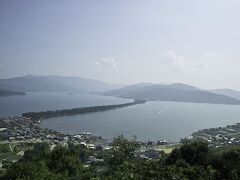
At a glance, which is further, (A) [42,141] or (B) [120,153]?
(A) [42,141]

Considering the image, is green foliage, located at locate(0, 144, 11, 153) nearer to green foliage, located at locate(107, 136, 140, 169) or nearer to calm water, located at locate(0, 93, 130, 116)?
green foliage, located at locate(107, 136, 140, 169)

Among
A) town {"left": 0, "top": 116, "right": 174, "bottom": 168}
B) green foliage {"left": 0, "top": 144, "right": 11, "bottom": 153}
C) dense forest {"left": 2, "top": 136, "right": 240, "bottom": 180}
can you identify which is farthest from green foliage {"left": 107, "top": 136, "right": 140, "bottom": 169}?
green foliage {"left": 0, "top": 144, "right": 11, "bottom": 153}

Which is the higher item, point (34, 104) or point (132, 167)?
point (34, 104)

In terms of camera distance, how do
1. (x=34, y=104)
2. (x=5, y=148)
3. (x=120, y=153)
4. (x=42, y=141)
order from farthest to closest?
(x=34, y=104)
(x=42, y=141)
(x=5, y=148)
(x=120, y=153)

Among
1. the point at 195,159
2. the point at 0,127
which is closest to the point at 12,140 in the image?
the point at 0,127

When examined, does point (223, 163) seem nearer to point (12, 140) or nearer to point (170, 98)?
point (12, 140)

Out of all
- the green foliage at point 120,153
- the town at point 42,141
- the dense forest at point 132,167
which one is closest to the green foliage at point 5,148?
the town at point 42,141

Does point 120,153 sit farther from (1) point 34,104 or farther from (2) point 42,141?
(1) point 34,104

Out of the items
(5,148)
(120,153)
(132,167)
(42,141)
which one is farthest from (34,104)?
(132,167)
